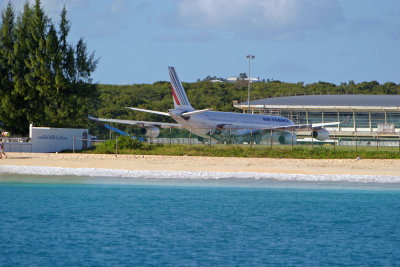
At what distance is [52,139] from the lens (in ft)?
111

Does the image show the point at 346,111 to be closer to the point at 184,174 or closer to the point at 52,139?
the point at 52,139

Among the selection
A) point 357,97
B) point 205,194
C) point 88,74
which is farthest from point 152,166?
point 357,97

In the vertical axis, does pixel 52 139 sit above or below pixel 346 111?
below

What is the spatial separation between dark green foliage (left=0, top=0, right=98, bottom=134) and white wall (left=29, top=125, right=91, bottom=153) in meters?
3.12

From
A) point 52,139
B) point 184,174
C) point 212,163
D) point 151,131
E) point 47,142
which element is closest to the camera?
point 184,174

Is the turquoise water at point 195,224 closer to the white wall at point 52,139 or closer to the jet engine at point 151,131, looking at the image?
the white wall at point 52,139

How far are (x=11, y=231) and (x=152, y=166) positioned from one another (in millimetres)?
13194

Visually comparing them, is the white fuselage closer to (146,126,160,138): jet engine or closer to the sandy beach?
(146,126,160,138): jet engine

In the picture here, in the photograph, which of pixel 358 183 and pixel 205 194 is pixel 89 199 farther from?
pixel 358 183

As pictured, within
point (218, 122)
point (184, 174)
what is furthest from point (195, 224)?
point (218, 122)

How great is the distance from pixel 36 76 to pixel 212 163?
15.6 m

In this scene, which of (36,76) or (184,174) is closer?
(184,174)

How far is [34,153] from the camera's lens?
32.6m

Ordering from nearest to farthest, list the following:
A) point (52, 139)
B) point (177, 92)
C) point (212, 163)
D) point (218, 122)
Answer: point (212, 163) → point (52, 139) → point (177, 92) → point (218, 122)
